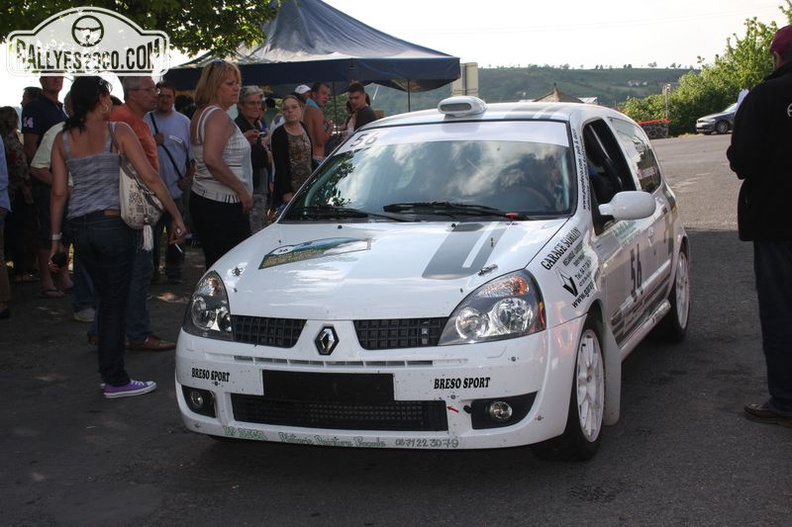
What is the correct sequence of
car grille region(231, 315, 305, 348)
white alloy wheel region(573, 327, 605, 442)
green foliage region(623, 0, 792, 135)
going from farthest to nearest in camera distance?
green foliage region(623, 0, 792, 135), white alloy wheel region(573, 327, 605, 442), car grille region(231, 315, 305, 348)

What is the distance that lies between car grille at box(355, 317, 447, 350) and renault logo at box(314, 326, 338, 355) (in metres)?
0.11

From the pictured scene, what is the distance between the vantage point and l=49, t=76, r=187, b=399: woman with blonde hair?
20.1ft

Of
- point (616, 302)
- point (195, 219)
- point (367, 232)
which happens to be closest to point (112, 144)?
point (195, 219)

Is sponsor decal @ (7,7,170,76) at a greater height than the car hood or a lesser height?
greater

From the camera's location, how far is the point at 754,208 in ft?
17.4

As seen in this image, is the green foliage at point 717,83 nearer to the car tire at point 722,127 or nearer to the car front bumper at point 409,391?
the car tire at point 722,127

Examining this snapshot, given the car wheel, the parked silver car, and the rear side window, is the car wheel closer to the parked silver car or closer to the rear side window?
the rear side window

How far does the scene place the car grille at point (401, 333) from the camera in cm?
430

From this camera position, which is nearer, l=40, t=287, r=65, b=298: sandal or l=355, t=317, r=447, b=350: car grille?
l=355, t=317, r=447, b=350: car grille

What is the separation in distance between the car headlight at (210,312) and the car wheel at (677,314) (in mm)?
3232

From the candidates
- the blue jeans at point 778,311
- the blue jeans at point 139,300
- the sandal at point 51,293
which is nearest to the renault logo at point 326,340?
the blue jeans at point 778,311

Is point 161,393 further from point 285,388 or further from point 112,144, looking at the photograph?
point 285,388

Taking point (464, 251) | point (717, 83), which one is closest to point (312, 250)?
point (464, 251)

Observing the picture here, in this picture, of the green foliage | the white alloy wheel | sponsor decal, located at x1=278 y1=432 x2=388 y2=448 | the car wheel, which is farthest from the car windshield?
the green foliage
